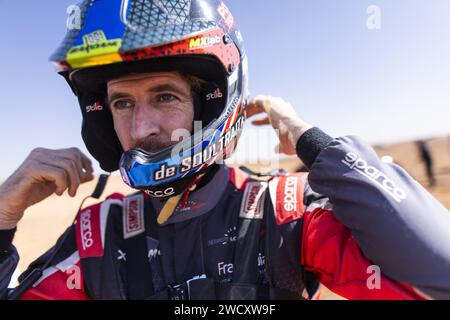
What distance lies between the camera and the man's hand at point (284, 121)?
5.23ft

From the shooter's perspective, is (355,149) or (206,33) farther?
(206,33)

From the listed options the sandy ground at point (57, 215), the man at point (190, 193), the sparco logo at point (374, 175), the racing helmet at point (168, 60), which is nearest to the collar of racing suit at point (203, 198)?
the man at point (190, 193)

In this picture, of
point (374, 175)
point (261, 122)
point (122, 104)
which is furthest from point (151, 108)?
point (374, 175)

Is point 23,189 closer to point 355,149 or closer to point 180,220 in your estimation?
point 180,220

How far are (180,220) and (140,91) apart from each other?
0.59 m

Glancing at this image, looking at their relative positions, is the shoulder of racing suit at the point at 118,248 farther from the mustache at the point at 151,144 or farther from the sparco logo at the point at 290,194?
the mustache at the point at 151,144

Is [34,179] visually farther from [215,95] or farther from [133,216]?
[215,95]

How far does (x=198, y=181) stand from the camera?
1.65 meters

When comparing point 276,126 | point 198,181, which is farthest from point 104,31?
point 276,126

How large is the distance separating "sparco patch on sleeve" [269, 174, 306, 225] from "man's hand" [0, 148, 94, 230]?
910 millimetres

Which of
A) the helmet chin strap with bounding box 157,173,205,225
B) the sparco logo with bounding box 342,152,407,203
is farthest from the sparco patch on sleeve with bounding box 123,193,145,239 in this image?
the sparco logo with bounding box 342,152,407,203

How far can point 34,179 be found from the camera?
5.03 feet

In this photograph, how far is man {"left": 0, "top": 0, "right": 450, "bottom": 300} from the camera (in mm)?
1265

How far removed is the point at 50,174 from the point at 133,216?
41 cm
